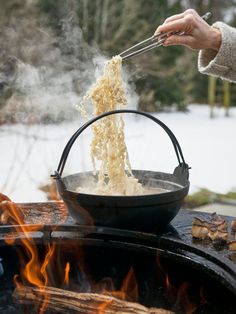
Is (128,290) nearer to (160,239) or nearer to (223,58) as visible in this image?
(160,239)

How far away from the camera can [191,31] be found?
8.37 ft

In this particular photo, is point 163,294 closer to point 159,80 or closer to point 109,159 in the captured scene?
point 109,159

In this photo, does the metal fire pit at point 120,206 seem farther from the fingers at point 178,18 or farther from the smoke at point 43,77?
the smoke at point 43,77

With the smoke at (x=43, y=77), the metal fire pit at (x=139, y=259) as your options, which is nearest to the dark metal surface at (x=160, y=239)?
the metal fire pit at (x=139, y=259)

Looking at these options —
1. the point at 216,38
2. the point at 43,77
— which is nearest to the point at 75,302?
the point at 216,38

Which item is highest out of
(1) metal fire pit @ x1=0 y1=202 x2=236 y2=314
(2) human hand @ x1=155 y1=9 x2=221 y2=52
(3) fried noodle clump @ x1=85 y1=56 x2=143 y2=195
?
(2) human hand @ x1=155 y1=9 x2=221 y2=52

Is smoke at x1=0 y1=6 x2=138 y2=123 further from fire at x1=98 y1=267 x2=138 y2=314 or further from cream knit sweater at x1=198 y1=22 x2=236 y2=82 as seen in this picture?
fire at x1=98 y1=267 x2=138 y2=314

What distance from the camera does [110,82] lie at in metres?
2.64

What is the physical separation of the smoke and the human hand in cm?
336

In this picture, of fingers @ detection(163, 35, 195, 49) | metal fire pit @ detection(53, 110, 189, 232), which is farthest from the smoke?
metal fire pit @ detection(53, 110, 189, 232)

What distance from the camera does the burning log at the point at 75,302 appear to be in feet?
6.72

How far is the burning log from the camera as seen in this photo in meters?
2.05

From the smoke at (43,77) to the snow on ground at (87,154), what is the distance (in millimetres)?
394

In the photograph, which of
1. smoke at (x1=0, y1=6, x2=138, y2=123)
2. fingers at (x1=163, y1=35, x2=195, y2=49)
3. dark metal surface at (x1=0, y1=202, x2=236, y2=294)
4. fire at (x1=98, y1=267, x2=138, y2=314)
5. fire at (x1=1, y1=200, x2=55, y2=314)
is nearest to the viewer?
dark metal surface at (x1=0, y1=202, x2=236, y2=294)
